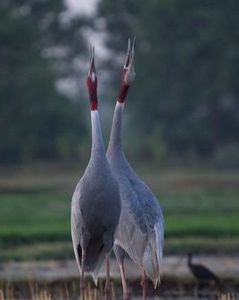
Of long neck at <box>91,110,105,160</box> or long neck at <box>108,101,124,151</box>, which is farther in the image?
long neck at <box>108,101,124,151</box>

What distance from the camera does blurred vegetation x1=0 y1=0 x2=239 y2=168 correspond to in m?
45.3

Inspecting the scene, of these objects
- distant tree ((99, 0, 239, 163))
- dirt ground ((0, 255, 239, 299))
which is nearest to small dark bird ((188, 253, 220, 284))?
dirt ground ((0, 255, 239, 299))

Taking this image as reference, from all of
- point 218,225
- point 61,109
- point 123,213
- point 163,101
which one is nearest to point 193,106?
point 163,101

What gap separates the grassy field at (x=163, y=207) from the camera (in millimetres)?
19250

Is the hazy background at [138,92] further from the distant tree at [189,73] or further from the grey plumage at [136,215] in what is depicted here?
the grey plumage at [136,215]

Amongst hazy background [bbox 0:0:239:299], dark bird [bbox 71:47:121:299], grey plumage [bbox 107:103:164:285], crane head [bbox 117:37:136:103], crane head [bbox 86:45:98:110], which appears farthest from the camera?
hazy background [bbox 0:0:239:299]

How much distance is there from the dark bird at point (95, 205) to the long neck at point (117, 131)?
57 centimetres

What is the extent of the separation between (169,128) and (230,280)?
3749cm

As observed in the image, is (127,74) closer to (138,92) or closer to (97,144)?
(97,144)

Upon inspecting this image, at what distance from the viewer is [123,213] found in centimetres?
1052

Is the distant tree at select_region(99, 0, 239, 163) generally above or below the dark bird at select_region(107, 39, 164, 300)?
below

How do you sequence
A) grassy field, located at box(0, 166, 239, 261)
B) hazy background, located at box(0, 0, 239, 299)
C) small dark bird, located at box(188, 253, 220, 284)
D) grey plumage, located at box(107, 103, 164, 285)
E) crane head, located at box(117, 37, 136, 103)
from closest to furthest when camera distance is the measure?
grey plumage, located at box(107, 103, 164, 285) < crane head, located at box(117, 37, 136, 103) < small dark bird, located at box(188, 253, 220, 284) < grassy field, located at box(0, 166, 239, 261) < hazy background, located at box(0, 0, 239, 299)

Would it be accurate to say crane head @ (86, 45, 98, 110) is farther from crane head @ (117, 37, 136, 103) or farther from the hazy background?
the hazy background

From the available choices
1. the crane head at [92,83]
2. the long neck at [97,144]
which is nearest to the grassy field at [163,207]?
the crane head at [92,83]
